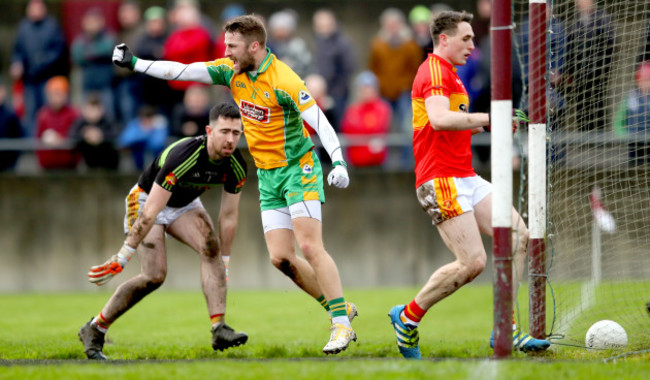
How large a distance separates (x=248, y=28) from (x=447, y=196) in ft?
7.33

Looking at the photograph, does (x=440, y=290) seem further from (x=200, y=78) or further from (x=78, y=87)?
(x=78, y=87)

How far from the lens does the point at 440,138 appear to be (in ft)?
28.1

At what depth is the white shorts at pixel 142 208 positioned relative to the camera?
988cm

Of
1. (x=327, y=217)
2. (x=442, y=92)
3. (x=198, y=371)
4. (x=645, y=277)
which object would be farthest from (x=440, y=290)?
(x=327, y=217)

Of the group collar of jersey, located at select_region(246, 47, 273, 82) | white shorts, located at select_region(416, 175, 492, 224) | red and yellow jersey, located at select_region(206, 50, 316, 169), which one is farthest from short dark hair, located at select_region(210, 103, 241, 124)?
white shorts, located at select_region(416, 175, 492, 224)

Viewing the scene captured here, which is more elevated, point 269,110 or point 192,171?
point 269,110

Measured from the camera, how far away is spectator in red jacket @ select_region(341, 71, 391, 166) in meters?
16.5

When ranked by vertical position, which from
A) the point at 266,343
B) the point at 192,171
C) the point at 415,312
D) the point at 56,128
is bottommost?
the point at 266,343

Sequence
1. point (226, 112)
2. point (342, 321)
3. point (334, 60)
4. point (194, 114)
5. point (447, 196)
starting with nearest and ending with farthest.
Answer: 1. point (447, 196)
2. point (342, 321)
3. point (226, 112)
4. point (194, 114)
5. point (334, 60)

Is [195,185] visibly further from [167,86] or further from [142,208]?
[167,86]

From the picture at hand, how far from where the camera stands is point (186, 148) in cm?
956

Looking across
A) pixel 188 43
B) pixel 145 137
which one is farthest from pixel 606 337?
pixel 188 43

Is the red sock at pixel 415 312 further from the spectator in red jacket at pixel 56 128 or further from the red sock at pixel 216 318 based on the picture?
the spectator in red jacket at pixel 56 128

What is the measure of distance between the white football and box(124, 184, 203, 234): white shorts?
386cm
